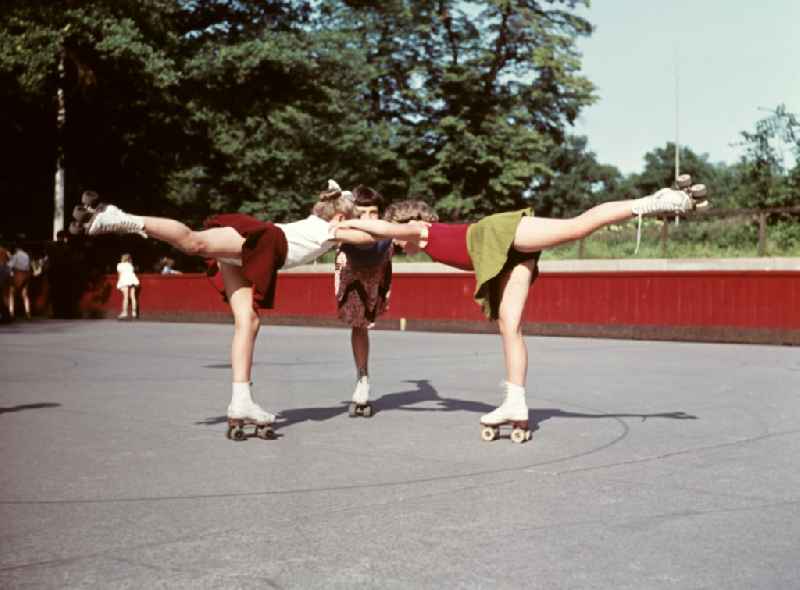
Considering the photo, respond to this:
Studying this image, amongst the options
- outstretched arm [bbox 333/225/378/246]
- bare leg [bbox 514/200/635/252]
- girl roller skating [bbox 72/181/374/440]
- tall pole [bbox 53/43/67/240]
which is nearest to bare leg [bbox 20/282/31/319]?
tall pole [bbox 53/43/67/240]

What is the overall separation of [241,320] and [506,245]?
5.69 ft

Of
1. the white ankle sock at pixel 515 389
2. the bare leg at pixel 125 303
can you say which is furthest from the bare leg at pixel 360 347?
the bare leg at pixel 125 303

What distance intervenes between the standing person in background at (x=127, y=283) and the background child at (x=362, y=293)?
20452mm

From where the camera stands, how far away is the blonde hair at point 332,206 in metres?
7.06

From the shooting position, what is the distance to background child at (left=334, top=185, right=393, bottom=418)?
8.12m

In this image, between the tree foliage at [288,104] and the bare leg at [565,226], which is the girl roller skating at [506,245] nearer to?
the bare leg at [565,226]

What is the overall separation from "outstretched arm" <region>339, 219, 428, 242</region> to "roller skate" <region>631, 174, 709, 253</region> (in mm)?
1294

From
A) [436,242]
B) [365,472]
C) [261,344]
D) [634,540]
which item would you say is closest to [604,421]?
[436,242]

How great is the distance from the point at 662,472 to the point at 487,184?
3690 cm

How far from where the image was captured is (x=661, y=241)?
25172mm

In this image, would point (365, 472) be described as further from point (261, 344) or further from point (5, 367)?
point (261, 344)

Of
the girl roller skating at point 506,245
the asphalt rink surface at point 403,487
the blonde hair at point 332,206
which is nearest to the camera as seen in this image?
the asphalt rink surface at point 403,487

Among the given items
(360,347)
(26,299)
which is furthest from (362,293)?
(26,299)

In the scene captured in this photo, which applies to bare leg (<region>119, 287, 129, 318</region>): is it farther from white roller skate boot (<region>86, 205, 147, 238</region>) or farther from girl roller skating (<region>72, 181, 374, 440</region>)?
white roller skate boot (<region>86, 205, 147, 238</region>)
